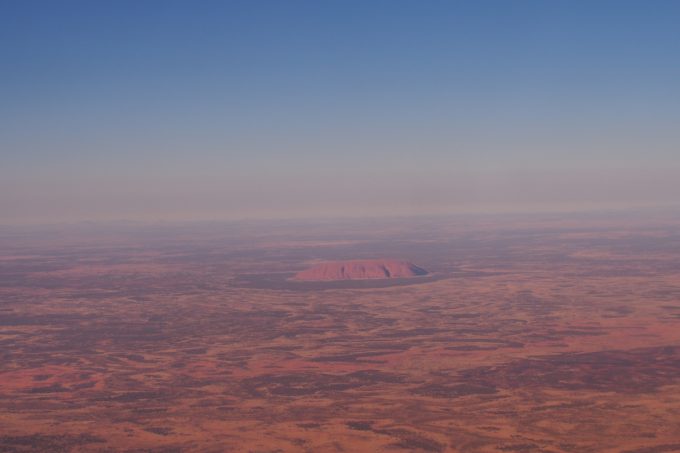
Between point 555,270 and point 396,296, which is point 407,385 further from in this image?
point 555,270

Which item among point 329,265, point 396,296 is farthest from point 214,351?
point 329,265

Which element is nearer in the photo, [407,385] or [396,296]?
[407,385]

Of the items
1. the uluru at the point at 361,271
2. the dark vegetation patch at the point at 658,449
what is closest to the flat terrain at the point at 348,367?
the dark vegetation patch at the point at 658,449

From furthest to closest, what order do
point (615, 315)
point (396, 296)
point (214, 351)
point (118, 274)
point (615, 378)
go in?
point (118, 274) → point (396, 296) → point (615, 315) → point (214, 351) → point (615, 378)

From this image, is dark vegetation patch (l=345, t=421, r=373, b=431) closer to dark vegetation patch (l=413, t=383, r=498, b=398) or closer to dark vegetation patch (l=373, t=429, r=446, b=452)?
dark vegetation patch (l=373, t=429, r=446, b=452)

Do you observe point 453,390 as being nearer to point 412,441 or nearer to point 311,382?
point 311,382

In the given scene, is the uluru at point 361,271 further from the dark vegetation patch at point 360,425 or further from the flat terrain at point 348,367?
the dark vegetation patch at point 360,425
